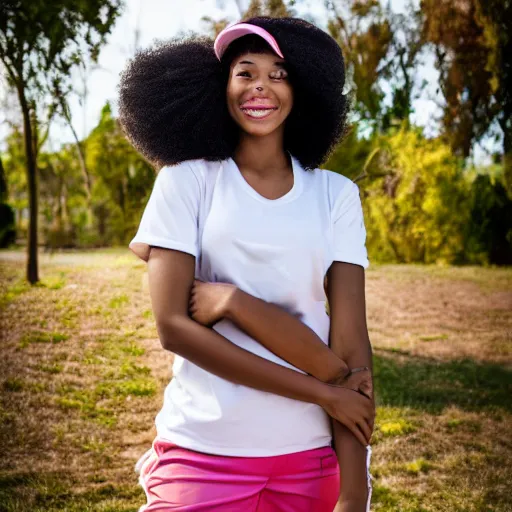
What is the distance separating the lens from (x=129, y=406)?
3.75 m

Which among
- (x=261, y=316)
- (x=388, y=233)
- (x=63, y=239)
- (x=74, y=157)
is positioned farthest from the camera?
(x=388, y=233)

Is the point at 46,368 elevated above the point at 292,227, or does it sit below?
below

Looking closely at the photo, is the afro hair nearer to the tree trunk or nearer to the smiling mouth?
the smiling mouth

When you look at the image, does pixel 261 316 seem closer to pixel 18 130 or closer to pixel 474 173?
pixel 18 130

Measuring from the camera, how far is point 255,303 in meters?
1.29

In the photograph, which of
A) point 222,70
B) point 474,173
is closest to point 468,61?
point 474,173

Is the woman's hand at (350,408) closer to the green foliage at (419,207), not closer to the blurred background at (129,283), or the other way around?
the blurred background at (129,283)

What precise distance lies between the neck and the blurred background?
1291mm

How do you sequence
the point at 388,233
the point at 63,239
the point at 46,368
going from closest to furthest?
1. the point at 46,368
2. the point at 63,239
3. the point at 388,233

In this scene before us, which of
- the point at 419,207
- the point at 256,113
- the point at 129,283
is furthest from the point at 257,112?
the point at 419,207

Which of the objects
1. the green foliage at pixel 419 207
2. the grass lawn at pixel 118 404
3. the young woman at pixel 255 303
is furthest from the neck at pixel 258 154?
the green foliage at pixel 419 207

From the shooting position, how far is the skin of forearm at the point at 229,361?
49.8 inches

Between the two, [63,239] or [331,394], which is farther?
[63,239]

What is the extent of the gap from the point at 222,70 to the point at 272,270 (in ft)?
1.72
